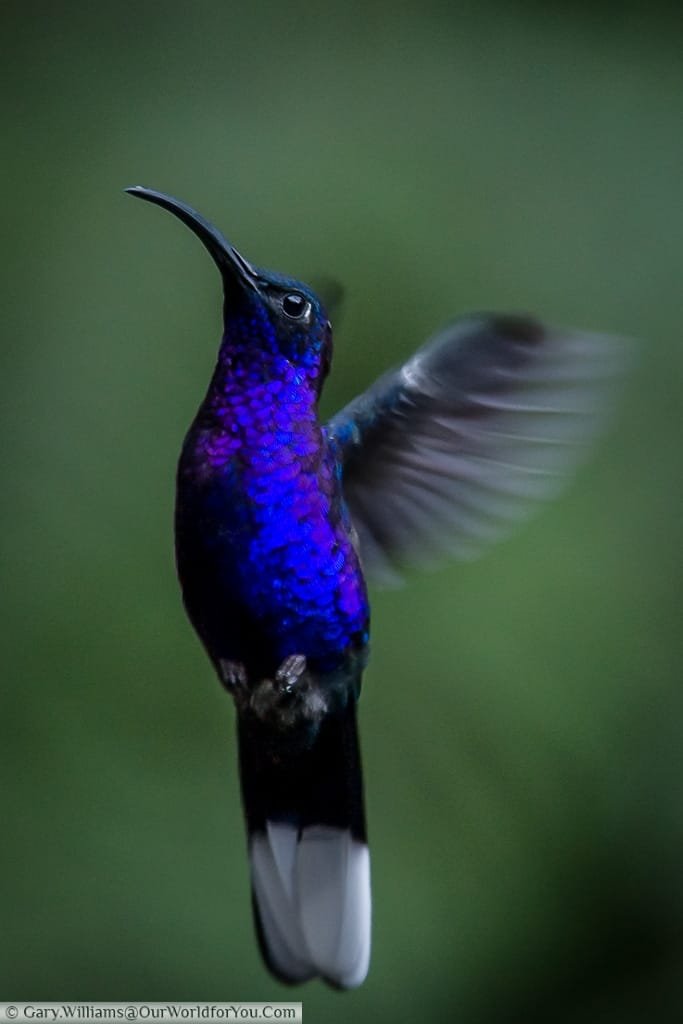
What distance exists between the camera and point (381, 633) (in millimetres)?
2154

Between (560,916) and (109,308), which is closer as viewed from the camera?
(560,916)

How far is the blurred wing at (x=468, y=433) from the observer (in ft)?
3.50

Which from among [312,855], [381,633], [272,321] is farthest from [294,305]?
[381,633]

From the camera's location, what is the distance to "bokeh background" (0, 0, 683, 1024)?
84.2 inches

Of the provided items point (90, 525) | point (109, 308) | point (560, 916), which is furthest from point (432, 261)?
point (560, 916)

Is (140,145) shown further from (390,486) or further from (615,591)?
(390,486)

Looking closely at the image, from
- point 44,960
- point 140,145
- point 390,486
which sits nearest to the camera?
point 390,486

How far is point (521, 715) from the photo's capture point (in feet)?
7.04

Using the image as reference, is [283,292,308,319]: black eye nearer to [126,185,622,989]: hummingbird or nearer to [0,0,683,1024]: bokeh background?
[126,185,622,989]: hummingbird

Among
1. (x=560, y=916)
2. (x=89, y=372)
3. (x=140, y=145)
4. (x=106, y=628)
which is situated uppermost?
(x=140, y=145)

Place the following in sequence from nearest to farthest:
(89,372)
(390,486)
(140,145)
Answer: (390,486) < (89,372) < (140,145)

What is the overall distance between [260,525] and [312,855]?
382 millimetres

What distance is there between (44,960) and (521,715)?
0.80 m

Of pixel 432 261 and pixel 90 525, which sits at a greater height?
pixel 432 261
